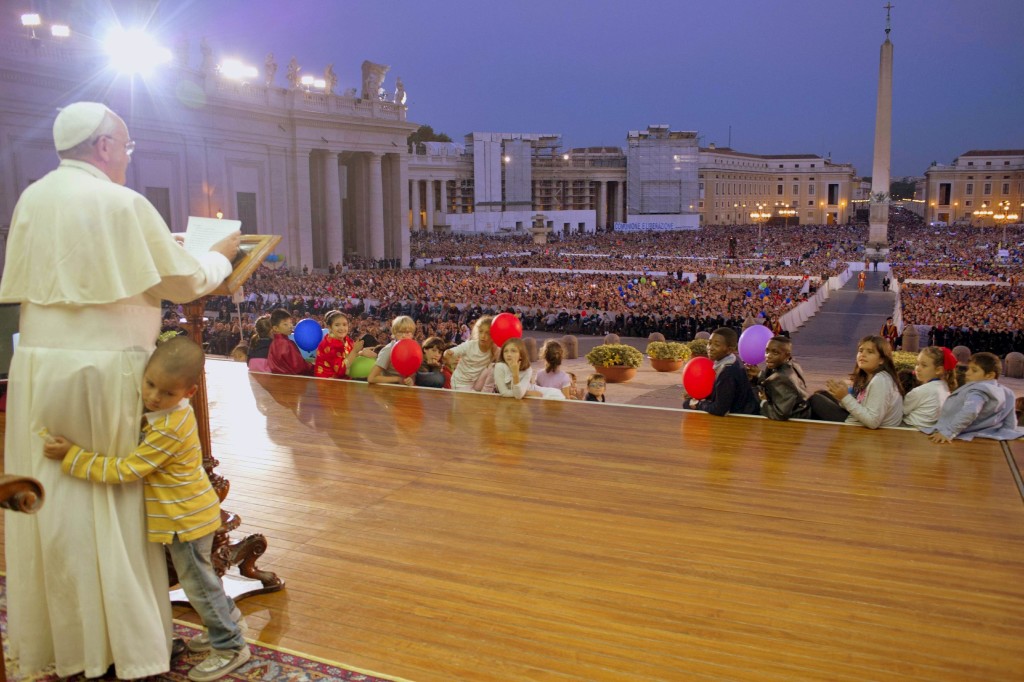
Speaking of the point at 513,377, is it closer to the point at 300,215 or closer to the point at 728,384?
the point at 728,384

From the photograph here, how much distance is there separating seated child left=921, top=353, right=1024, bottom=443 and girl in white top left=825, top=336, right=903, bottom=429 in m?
0.28

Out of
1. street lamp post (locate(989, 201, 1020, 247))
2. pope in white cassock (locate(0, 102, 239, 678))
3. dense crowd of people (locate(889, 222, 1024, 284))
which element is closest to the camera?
pope in white cassock (locate(0, 102, 239, 678))

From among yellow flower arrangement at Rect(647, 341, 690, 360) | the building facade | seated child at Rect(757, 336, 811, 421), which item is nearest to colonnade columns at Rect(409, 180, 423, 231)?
yellow flower arrangement at Rect(647, 341, 690, 360)

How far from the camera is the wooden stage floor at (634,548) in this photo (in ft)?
10.2

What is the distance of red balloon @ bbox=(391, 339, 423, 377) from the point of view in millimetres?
8273

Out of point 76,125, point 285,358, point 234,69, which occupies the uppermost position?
point 234,69

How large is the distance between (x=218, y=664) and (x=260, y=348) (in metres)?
7.06

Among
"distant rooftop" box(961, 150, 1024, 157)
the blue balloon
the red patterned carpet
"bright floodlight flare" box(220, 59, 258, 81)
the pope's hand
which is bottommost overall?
the red patterned carpet

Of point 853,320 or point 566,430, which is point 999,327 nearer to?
point 853,320

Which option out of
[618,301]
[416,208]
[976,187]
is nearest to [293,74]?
[618,301]

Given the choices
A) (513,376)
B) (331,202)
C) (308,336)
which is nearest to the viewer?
(513,376)

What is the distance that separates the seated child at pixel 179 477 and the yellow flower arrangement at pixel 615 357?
36.0 feet

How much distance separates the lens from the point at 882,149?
1949 inches

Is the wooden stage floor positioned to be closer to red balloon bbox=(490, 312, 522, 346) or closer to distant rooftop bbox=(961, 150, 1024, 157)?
red balloon bbox=(490, 312, 522, 346)
